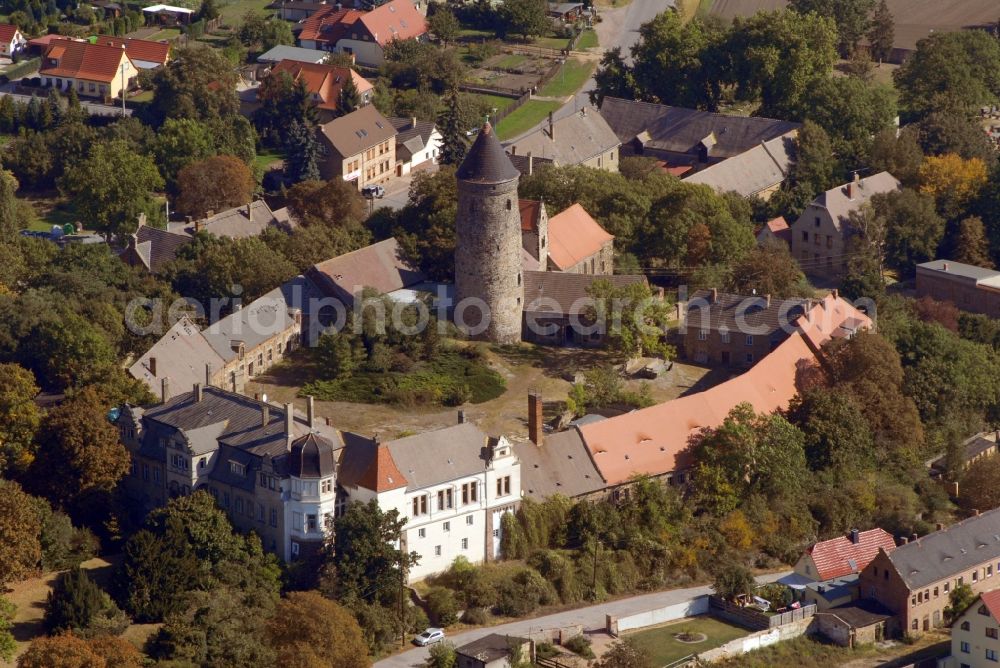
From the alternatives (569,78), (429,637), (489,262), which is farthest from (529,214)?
(569,78)

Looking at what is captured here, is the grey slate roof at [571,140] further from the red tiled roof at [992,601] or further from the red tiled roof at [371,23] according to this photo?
the red tiled roof at [992,601]

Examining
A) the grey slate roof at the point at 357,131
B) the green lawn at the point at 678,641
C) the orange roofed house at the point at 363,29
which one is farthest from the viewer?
the orange roofed house at the point at 363,29

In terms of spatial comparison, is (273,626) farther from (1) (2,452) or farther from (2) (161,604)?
(1) (2,452)

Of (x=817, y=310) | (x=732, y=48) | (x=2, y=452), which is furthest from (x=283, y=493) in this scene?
(x=732, y=48)

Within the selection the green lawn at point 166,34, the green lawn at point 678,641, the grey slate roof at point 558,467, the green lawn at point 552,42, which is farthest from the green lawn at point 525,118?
the green lawn at point 678,641

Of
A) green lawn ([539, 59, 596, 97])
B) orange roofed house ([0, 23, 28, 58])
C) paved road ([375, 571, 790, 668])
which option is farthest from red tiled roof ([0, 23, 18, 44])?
paved road ([375, 571, 790, 668])

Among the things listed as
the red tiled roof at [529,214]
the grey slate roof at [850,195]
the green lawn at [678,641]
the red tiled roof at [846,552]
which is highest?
the red tiled roof at [529,214]
